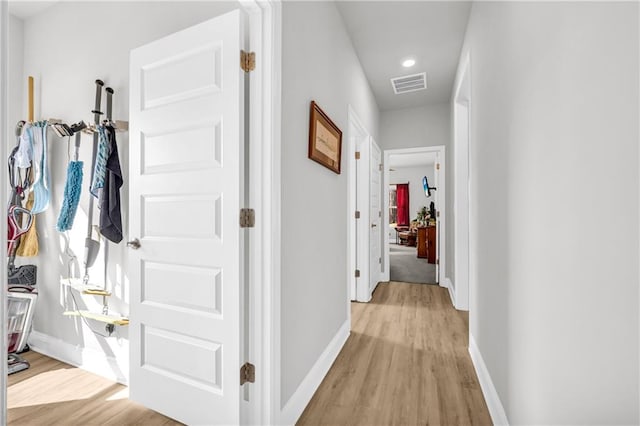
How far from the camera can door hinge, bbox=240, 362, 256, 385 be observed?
4.65 ft

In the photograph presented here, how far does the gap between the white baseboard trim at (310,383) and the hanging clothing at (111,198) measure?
1.40m

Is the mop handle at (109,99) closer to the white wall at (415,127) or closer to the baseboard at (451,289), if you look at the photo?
the white wall at (415,127)

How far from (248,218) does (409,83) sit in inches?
128

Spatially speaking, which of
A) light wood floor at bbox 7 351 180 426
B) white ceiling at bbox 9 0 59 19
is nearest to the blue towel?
light wood floor at bbox 7 351 180 426

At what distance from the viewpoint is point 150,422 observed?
1.58 meters

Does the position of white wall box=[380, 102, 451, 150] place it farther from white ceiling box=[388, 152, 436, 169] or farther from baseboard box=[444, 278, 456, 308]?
white ceiling box=[388, 152, 436, 169]

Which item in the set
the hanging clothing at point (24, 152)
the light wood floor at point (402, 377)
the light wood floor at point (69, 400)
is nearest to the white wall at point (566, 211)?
the light wood floor at point (402, 377)

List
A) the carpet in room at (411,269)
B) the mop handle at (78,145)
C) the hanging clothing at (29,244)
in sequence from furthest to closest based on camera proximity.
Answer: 1. the carpet in room at (411,269)
2. the hanging clothing at (29,244)
3. the mop handle at (78,145)

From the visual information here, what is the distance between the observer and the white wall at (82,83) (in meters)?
1.89

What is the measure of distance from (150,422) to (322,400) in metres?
0.92

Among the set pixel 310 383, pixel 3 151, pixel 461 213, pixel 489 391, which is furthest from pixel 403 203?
pixel 3 151

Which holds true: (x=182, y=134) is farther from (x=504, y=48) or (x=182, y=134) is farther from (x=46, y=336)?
(x=46, y=336)

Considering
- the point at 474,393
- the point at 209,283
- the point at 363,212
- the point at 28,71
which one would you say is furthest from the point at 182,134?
the point at 363,212

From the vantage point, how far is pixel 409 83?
3812 millimetres
